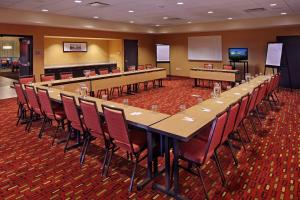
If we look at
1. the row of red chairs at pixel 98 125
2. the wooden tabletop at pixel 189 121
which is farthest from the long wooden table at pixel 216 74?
the row of red chairs at pixel 98 125

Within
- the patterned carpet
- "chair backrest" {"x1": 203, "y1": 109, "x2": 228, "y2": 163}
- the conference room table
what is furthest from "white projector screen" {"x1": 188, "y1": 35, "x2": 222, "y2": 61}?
"chair backrest" {"x1": 203, "y1": 109, "x2": 228, "y2": 163}

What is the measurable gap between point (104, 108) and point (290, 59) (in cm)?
990

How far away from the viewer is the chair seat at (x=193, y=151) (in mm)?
2768

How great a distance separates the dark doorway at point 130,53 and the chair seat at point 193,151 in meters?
10.6

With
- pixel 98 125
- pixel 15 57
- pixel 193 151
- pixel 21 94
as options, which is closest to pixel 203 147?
pixel 193 151

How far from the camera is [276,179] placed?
10.7ft

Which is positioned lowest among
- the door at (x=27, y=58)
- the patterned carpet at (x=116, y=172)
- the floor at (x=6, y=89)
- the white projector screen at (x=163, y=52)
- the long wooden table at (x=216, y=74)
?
the patterned carpet at (x=116, y=172)

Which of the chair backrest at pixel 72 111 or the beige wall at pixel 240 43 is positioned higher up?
the beige wall at pixel 240 43

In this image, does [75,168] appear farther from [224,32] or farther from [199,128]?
[224,32]

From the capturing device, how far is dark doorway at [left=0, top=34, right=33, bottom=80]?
934 centimetres

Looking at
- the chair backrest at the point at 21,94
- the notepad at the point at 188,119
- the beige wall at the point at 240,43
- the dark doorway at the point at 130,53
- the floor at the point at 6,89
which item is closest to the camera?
the notepad at the point at 188,119

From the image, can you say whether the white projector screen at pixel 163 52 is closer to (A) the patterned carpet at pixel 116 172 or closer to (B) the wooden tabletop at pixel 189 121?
(A) the patterned carpet at pixel 116 172

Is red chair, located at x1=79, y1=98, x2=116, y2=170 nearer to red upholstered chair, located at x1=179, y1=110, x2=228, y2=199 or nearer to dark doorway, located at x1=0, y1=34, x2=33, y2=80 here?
red upholstered chair, located at x1=179, y1=110, x2=228, y2=199

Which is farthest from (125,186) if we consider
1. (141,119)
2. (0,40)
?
(0,40)
